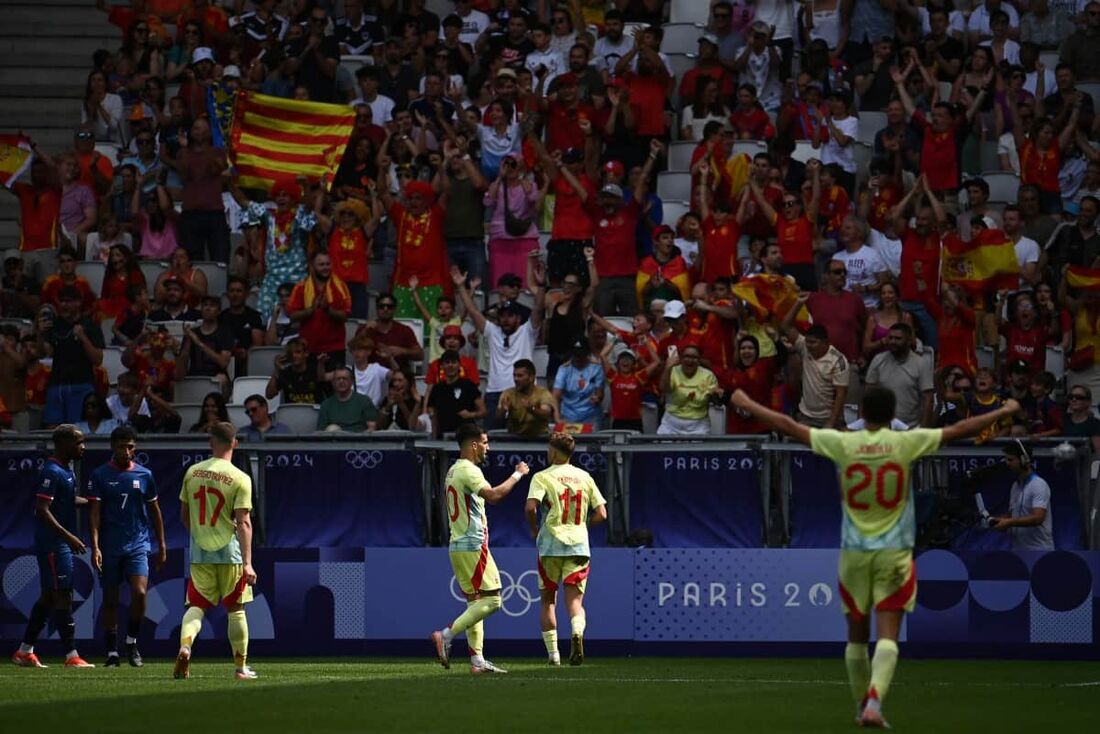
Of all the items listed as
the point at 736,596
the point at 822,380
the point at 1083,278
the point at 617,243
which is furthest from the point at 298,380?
the point at 1083,278

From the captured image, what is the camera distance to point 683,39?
2692 cm

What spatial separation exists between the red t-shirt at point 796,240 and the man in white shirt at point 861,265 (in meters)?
0.36

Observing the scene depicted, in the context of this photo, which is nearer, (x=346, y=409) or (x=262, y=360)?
(x=346, y=409)

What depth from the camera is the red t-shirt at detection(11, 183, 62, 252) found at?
25203mm

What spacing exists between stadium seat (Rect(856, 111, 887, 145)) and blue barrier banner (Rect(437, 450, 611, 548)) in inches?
318

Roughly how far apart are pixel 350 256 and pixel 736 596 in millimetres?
7015

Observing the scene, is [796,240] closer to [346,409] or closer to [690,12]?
[346,409]

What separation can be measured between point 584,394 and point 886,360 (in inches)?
133

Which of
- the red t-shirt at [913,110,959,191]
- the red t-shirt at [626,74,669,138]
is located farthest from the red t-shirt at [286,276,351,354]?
the red t-shirt at [913,110,959,191]

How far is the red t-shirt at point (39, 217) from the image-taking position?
2520 cm

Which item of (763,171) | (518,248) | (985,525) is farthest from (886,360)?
(518,248)

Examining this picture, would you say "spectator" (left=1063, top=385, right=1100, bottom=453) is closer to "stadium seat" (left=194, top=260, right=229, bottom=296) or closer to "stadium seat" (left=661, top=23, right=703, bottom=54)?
"stadium seat" (left=661, top=23, right=703, bottom=54)

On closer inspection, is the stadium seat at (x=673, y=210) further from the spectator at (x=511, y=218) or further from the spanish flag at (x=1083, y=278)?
the spanish flag at (x=1083, y=278)

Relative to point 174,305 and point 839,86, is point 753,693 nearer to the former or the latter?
point 174,305
